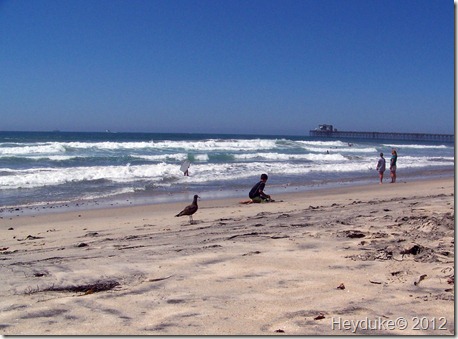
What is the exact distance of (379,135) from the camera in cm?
9488

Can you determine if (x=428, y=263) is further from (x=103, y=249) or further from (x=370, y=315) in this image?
(x=103, y=249)

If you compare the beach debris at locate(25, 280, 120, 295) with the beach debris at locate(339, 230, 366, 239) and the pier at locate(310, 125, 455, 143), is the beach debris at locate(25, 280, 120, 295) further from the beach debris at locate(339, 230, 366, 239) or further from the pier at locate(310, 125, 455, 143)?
the pier at locate(310, 125, 455, 143)

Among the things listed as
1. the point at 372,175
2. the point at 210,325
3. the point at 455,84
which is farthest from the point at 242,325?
the point at 372,175

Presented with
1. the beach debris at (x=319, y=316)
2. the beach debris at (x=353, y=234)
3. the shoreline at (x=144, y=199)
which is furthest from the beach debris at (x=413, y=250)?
the shoreline at (x=144, y=199)

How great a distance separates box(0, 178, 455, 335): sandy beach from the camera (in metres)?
3.21

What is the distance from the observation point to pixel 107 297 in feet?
12.4

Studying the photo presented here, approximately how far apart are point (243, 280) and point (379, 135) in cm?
9581

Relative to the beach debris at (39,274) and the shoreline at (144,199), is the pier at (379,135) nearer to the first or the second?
the shoreline at (144,199)

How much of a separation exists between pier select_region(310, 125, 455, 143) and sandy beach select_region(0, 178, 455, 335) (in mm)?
84426

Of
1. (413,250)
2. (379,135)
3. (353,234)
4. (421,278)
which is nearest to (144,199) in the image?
(353,234)

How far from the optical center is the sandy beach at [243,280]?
3205mm

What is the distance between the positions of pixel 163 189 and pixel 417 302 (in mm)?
12383

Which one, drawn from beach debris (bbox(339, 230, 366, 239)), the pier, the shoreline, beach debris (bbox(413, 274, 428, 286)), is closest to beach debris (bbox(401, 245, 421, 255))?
beach debris (bbox(413, 274, 428, 286))

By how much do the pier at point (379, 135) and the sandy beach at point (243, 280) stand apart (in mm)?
84426
